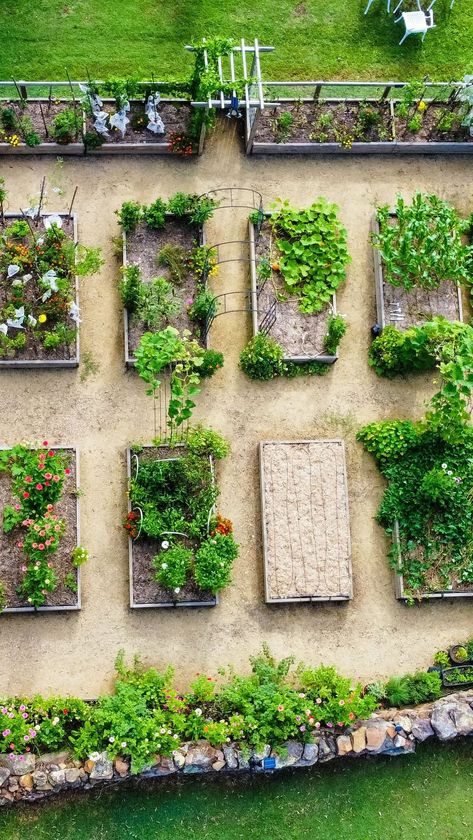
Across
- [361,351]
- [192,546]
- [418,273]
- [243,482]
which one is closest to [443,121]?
[418,273]

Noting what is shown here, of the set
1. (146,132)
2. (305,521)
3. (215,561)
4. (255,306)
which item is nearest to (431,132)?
(255,306)

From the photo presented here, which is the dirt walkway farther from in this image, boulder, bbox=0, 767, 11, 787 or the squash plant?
boulder, bbox=0, 767, 11, 787

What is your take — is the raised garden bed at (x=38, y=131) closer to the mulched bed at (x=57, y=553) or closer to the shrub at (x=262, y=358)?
the shrub at (x=262, y=358)

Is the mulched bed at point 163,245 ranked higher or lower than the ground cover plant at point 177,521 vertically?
higher

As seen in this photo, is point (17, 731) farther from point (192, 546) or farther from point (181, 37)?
point (181, 37)

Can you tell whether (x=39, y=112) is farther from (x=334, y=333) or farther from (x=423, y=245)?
(x=423, y=245)

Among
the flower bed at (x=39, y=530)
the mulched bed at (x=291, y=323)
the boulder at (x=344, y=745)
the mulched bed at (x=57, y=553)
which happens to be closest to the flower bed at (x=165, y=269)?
the mulched bed at (x=291, y=323)
